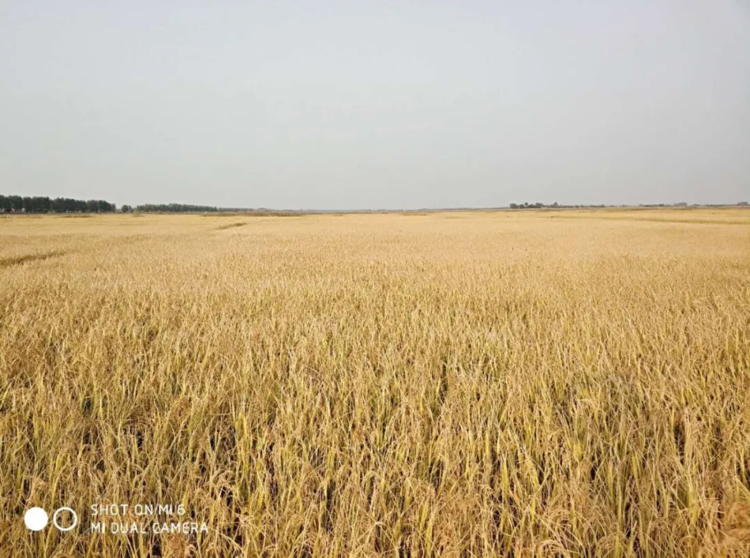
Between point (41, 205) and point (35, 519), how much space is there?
160018 mm

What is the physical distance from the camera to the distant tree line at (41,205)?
111 m

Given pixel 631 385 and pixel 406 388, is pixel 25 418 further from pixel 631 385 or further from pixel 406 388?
pixel 631 385

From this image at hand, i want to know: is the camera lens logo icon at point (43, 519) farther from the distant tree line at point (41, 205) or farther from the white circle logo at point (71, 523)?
the distant tree line at point (41, 205)

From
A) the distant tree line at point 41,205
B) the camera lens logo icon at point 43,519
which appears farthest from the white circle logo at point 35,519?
the distant tree line at point 41,205

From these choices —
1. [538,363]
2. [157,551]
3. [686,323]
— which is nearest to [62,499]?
[157,551]

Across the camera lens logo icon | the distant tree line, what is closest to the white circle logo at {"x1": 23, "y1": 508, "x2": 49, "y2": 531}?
the camera lens logo icon

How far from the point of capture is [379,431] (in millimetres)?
1848

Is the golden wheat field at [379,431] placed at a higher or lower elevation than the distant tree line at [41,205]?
lower

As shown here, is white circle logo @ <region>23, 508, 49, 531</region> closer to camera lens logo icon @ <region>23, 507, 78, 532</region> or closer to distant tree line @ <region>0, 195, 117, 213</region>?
camera lens logo icon @ <region>23, 507, 78, 532</region>

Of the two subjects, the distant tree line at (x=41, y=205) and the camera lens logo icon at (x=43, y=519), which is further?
the distant tree line at (x=41, y=205)

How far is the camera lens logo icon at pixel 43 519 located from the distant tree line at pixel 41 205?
156 m

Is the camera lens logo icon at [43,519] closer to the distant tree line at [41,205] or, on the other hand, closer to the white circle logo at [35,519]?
the white circle logo at [35,519]

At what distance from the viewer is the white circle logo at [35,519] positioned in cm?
130

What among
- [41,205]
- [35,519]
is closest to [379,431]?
[35,519]
